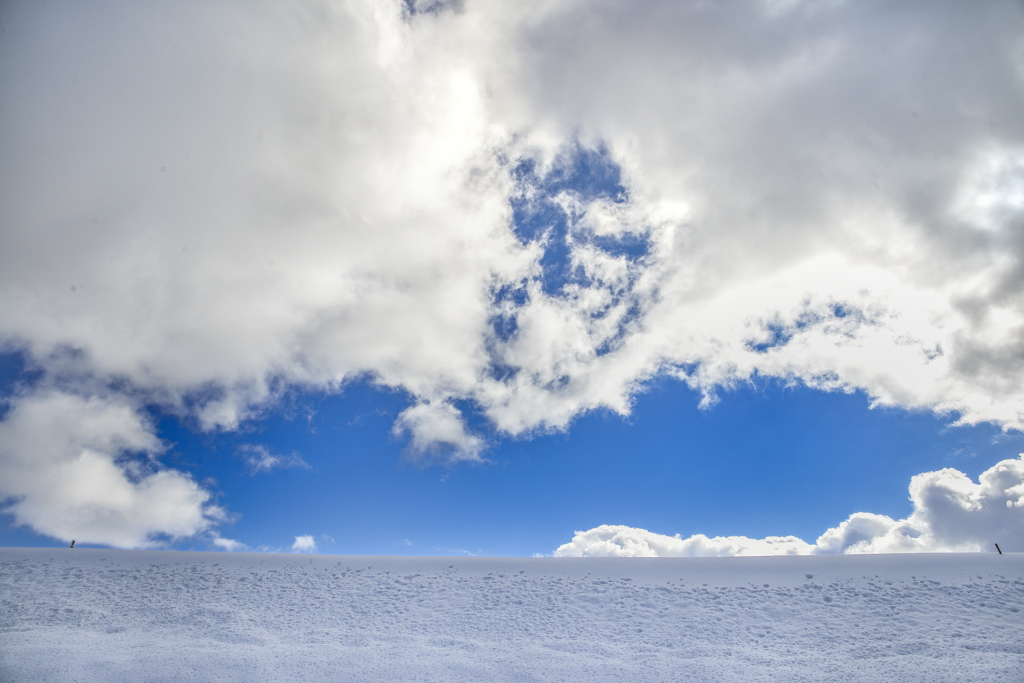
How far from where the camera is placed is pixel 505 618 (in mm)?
12141

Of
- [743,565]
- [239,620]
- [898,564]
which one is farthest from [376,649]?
[898,564]

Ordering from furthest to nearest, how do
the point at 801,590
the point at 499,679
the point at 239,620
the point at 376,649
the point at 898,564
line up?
the point at 898,564, the point at 801,590, the point at 239,620, the point at 376,649, the point at 499,679

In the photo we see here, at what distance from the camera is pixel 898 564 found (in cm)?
1422

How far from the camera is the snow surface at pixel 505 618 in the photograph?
9609 mm

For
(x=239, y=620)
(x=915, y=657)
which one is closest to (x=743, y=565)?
(x=915, y=657)

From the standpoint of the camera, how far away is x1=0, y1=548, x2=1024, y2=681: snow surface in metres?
9.61

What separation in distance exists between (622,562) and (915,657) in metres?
7.43

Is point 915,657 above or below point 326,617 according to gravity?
below

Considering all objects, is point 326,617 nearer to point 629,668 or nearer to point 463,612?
point 463,612

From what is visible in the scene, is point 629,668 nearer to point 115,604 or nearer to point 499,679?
point 499,679

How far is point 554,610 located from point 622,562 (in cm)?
392

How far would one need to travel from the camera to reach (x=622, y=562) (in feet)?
50.9

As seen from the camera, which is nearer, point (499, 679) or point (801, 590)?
point (499, 679)

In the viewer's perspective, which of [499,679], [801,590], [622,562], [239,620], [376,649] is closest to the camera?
[499,679]
